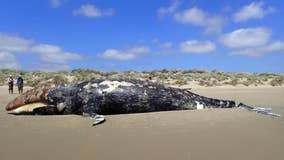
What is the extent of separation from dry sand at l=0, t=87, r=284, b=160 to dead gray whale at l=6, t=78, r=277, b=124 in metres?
0.87

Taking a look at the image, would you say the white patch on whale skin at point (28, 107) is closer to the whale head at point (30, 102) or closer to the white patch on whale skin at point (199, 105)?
the whale head at point (30, 102)

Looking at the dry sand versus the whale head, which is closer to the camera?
the dry sand

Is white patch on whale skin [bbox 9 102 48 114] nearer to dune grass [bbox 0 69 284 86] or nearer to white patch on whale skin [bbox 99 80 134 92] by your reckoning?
white patch on whale skin [bbox 99 80 134 92]

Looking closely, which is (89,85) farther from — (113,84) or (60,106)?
(60,106)

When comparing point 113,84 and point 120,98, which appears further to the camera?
point 113,84

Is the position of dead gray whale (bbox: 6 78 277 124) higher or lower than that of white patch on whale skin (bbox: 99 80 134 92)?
lower

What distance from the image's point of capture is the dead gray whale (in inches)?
344

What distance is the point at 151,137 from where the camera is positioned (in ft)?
19.8

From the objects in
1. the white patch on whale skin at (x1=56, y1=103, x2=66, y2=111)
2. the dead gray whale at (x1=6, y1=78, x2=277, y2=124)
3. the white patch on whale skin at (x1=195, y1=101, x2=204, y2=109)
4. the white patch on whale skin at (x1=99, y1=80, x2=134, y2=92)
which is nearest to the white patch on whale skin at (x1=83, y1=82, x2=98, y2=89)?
the dead gray whale at (x1=6, y1=78, x2=277, y2=124)

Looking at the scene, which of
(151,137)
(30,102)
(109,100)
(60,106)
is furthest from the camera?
(30,102)

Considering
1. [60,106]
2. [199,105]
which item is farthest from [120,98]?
[199,105]

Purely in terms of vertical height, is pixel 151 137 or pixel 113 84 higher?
pixel 113 84

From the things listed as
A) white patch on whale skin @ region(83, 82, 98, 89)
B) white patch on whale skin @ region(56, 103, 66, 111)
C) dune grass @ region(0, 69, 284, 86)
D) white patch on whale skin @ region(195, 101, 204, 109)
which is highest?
dune grass @ region(0, 69, 284, 86)

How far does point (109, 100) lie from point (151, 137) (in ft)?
9.51
